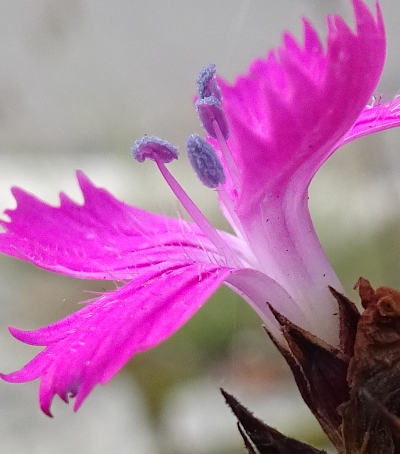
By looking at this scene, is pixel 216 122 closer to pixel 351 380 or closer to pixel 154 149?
pixel 154 149

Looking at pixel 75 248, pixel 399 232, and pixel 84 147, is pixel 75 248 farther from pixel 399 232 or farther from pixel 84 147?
pixel 84 147

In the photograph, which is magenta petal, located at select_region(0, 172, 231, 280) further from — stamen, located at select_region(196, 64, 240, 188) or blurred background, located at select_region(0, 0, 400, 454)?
blurred background, located at select_region(0, 0, 400, 454)

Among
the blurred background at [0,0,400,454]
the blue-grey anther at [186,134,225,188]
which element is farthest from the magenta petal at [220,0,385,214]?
the blurred background at [0,0,400,454]

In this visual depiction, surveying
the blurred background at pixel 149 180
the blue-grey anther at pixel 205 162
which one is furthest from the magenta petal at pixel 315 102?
the blurred background at pixel 149 180

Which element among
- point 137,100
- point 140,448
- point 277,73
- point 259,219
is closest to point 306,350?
point 259,219

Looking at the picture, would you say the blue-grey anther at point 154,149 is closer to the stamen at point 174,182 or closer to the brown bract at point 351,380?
the stamen at point 174,182


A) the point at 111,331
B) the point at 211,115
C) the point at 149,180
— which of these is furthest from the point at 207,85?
the point at 149,180
